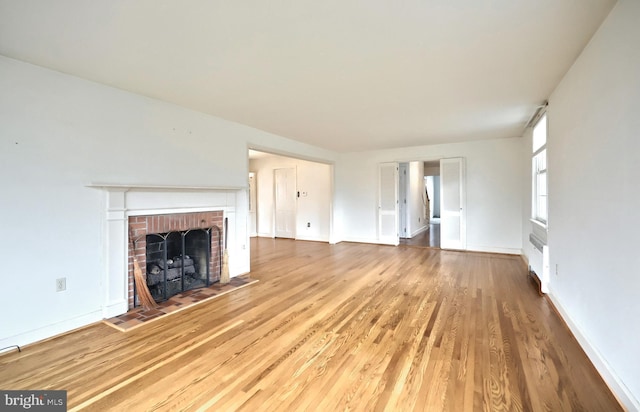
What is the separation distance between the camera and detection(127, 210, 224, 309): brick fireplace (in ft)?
10.2

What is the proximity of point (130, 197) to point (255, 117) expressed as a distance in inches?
74.9

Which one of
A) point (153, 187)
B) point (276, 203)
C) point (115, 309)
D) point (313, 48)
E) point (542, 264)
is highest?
point (313, 48)

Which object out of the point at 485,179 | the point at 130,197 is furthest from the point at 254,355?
the point at 485,179

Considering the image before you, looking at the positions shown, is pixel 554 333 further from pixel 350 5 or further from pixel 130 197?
pixel 130 197

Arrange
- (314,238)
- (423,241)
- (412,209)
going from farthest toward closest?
(412,209) → (314,238) → (423,241)

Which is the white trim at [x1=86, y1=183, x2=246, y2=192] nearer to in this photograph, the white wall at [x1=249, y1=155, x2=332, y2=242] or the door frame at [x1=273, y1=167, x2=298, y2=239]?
the white wall at [x1=249, y1=155, x2=332, y2=242]

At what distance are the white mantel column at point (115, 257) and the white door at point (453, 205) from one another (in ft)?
19.0

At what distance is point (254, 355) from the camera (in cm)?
220

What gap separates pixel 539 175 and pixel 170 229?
17.8ft

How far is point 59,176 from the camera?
2598 mm

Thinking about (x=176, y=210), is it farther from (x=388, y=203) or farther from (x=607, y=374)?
(x=388, y=203)

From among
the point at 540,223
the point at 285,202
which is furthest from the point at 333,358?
the point at 285,202

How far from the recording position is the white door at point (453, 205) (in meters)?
6.18

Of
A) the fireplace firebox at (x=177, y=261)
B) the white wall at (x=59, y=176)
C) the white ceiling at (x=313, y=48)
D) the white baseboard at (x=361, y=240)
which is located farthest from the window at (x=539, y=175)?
the white wall at (x=59, y=176)
